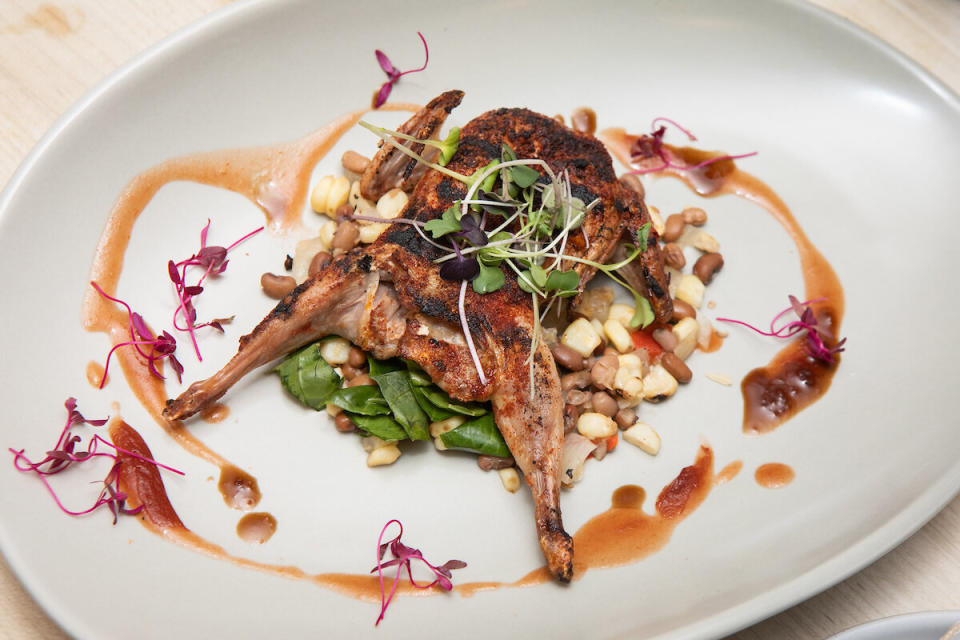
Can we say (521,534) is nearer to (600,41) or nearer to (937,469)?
(937,469)

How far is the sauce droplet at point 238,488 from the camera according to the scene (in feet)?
12.2

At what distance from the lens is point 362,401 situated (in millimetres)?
3809

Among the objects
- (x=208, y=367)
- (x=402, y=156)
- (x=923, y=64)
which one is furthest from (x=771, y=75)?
(x=208, y=367)

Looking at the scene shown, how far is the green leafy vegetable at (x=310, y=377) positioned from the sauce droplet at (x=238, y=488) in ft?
1.55

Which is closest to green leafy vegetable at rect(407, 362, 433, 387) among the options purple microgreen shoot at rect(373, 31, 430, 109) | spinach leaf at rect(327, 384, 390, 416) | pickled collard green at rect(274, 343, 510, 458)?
pickled collard green at rect(274, 343, 510, 458)

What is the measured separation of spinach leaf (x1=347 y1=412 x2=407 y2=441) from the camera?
376 cm

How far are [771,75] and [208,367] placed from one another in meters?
3.70

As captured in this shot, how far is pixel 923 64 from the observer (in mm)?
4680

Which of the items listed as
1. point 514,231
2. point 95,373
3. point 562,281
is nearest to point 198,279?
point 95,373

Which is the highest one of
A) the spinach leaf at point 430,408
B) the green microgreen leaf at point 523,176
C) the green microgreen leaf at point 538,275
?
the green microgreen leaf at point 523,176

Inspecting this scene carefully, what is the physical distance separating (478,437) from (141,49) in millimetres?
3080

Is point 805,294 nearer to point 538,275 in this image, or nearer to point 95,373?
point 538,275

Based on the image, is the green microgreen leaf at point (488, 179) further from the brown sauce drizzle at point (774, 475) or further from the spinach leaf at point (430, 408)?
the brown sauce drizzle at point (774, 475)

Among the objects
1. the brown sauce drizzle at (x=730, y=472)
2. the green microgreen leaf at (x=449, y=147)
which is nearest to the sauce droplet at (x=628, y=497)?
the brown sauce drizzle at (x=730, y=472)
